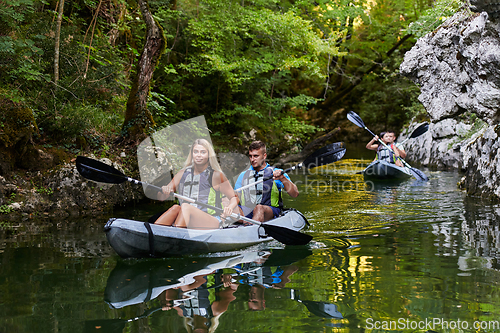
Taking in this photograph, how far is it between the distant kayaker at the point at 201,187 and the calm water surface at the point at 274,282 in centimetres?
45

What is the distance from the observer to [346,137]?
23.3 m

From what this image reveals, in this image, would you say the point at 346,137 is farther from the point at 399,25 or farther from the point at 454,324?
the point at 454,324

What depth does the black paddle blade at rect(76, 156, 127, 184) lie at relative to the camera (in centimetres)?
423

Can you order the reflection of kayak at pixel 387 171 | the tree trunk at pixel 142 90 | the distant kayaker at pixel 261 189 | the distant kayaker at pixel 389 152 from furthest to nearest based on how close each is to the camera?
the distant kayaker at pixel 389 152, the reflection of kayak at pixel 387 171, the tree trunk at pixel 142 90, the distant kayaker at pixel 261 189

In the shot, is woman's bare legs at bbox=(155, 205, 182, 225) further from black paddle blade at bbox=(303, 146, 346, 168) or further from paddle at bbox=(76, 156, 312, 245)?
black paddle blade at bbox=(303, 146, 346, 168)

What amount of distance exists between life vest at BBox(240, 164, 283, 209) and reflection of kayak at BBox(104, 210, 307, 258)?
0.52 m

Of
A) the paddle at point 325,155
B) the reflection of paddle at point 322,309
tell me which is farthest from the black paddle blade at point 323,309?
the paddle at point 325,155

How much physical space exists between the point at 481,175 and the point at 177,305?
645 centimetres

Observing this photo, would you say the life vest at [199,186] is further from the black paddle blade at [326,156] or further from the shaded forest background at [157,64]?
the shaded forest background at [157,64]

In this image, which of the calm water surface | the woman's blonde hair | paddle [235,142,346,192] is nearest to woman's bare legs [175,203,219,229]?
the calm water surface

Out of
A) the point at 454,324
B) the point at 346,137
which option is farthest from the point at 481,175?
the point at 346,137

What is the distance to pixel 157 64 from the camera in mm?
7883

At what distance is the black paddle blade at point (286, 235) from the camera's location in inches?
162

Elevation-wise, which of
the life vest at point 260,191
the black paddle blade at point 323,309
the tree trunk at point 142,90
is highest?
the tree trunk at point 142,90
